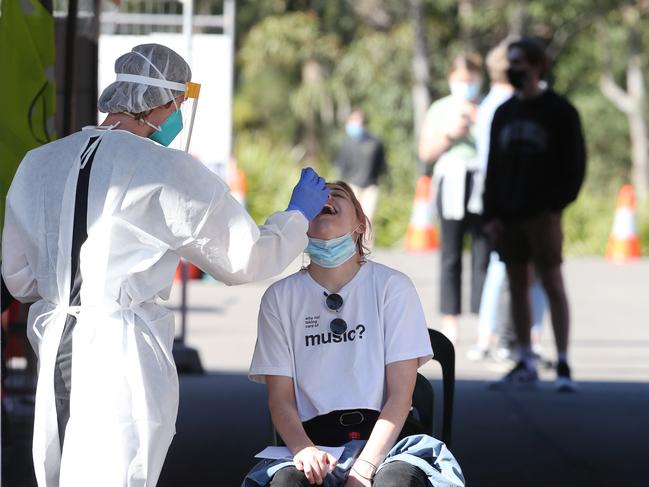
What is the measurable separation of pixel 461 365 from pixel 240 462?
3.33 metres

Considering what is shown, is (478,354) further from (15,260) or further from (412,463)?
(15,260)

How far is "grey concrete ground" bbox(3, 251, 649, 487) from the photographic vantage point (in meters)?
6.05

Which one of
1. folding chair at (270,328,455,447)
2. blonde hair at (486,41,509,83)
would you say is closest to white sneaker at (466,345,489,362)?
blonde hair at (486,41,509,83)

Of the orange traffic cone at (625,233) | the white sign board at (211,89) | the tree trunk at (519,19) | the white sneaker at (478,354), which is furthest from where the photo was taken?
the tree trunk at (519,19)

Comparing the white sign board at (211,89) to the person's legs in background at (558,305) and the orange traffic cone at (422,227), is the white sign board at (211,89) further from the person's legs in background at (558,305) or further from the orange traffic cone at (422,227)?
the orange traffic cone at (422,227)

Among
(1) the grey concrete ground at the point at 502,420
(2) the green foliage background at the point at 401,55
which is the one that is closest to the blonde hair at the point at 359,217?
(1) the grey concrete ground at the point at 502,420

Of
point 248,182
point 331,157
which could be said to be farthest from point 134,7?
point 331,157

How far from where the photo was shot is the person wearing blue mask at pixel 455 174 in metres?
9.09

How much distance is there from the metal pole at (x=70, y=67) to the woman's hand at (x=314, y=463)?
2457 millimetres

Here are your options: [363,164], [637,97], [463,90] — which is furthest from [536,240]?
[637,97]

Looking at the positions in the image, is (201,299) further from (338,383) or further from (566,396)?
(338,383)

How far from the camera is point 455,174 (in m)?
9.08

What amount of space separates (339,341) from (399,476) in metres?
0.52

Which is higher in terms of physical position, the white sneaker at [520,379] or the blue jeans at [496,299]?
the blue jeans at [496,299]
